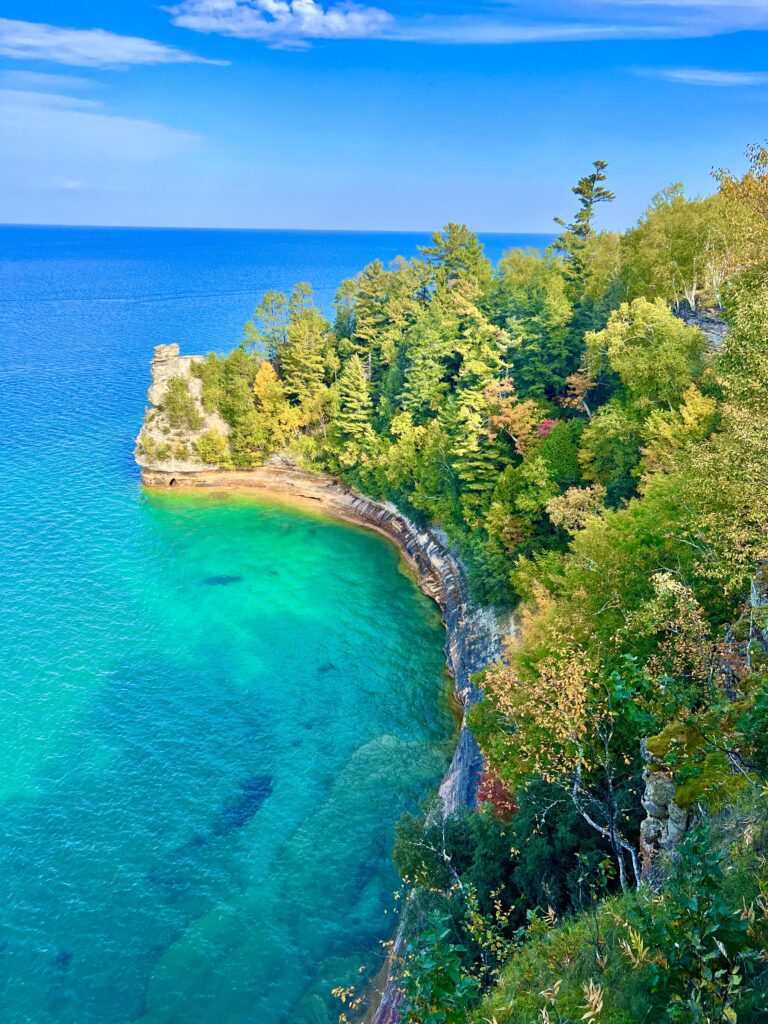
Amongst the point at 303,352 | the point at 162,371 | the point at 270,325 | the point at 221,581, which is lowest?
the point at 221,581

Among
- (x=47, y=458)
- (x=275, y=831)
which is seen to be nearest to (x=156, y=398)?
(x=47, y=458)

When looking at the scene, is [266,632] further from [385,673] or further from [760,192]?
[760,192]

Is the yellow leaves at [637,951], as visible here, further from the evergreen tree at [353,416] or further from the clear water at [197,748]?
the evergreen tree at [353,416]

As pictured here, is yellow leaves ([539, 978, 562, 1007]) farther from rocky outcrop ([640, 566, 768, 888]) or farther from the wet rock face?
the wet rock face

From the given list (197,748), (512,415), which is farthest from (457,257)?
(197,748)

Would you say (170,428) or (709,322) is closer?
(709,322)

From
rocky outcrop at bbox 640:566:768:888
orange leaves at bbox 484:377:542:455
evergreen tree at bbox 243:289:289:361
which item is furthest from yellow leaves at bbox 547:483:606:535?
evergreen tree at bbox 243:289:289:361

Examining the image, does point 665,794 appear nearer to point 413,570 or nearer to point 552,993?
point 552,993
